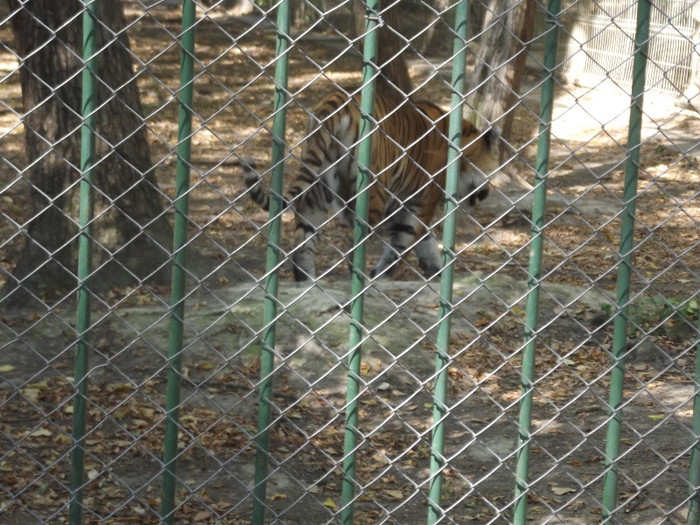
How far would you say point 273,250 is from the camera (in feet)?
8.89

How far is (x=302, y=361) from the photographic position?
18.3ft

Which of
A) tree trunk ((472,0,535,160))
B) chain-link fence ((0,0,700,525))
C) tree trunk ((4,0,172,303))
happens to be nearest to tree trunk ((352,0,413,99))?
chain-link fence ((0,0,700,525))

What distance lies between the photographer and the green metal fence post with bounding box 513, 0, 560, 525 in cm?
275

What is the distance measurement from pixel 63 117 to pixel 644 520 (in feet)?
13.2

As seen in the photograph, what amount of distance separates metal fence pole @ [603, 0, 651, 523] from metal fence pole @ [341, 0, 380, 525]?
77cm

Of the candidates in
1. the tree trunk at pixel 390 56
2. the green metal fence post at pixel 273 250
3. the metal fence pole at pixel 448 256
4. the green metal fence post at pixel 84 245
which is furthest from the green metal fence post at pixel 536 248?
the tree trunk at pixel 390 56

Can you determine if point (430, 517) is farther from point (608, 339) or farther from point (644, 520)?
point (608, 339)

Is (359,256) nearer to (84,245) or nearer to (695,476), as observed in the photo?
(84,245)

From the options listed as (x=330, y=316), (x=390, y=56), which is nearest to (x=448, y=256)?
(x=330, y=316)

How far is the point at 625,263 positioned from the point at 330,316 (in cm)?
311

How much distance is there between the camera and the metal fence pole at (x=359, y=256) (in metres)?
2.65

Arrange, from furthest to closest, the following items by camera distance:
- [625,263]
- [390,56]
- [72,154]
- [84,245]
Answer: [390,56], [72,154], [625,263], [84,245]

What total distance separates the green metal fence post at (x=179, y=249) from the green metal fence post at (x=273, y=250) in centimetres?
23

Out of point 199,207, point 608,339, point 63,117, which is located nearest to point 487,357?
point 608,339
